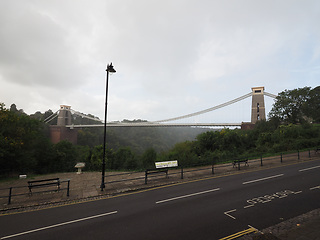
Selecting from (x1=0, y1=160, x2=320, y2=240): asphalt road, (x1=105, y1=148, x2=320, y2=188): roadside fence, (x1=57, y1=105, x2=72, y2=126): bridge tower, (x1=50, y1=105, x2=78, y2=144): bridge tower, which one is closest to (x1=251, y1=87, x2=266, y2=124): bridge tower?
(x1=105, y1=148, x2=320, y2=188): roadside fence

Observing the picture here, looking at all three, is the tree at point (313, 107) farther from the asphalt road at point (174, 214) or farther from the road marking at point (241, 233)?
the road marking at point (241, 233)

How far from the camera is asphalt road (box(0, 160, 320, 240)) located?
5.31m

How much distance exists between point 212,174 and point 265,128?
1001 inches

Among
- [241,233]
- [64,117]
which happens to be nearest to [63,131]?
[64,117]

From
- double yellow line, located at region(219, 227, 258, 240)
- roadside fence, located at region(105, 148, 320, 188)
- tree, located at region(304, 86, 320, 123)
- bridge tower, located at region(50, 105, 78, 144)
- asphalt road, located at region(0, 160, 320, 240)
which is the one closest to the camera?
double yellow line, located at region(219, 227, 258, 240)

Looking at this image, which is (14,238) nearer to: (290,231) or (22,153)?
(290,231)

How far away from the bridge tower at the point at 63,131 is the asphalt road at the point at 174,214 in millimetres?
55983

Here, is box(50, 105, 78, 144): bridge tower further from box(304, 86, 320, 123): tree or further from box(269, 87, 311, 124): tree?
box(304, 86, 320, 123): tree

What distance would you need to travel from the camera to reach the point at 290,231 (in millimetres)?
4973

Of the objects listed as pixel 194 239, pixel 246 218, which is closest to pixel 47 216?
pixel 194 239

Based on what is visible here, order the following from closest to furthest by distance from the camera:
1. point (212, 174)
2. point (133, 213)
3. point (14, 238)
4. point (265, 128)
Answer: point (14, 238) < point (133, 213) < point (212, 174) < point (265, 128)

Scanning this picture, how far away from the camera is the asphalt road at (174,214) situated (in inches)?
209

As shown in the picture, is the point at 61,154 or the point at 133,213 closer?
the point at 133,213

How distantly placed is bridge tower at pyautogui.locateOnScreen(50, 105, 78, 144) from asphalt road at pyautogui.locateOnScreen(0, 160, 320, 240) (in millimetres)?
55983
